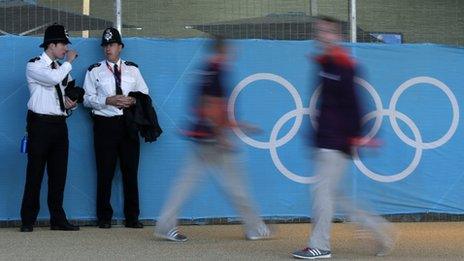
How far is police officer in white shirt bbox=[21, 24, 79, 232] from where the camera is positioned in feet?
31.0

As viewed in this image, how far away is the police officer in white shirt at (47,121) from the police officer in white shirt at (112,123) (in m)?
0.34

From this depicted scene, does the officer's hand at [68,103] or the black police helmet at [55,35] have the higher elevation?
the black police helmet at [55,35]

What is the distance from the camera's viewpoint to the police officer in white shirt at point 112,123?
9750 mm

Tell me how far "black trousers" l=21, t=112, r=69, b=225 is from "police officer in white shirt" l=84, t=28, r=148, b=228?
37cm

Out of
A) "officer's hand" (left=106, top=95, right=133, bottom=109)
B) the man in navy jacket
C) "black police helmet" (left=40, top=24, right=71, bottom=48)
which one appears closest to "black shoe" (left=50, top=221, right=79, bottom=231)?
"officer's hand" (left=106, top=95, right=133, bottom=109)

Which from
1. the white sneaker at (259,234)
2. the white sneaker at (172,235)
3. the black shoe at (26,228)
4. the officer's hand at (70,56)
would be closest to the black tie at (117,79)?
the officer's hand at (70,56)

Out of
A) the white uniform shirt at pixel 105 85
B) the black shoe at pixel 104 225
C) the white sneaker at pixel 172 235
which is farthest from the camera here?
the black shoe at pixel 104 225

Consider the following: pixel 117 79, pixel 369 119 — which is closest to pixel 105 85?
pixel 117 79

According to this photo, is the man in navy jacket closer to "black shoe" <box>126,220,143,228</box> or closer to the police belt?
"black shoe" <box>126,220,143,228</box>

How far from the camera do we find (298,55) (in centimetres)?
1042

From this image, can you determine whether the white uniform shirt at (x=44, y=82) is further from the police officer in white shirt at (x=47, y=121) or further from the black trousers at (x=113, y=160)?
the black trousers at (x=113, y=160)

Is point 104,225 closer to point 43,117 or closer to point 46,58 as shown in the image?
point 43,117

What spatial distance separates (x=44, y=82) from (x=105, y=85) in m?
0.66

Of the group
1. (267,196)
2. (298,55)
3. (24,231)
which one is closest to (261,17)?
(298,55)
